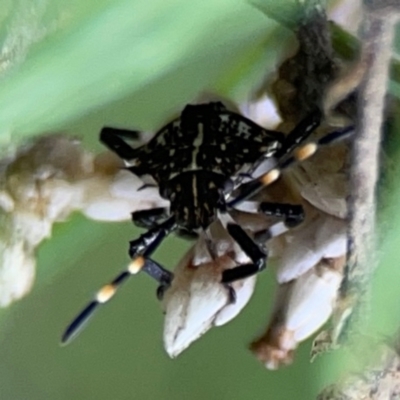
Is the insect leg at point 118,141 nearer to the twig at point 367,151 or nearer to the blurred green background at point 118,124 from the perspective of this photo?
the blurred green background at point 118,124

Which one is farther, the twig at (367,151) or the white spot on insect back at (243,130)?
the white spot on insect back at (243,130)

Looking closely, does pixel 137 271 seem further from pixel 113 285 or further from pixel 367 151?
pixel 367 151

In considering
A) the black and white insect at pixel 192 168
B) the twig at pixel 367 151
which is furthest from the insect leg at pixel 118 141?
the twig at pixel 367 151

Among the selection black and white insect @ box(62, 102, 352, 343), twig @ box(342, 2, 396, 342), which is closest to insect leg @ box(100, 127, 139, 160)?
black and white insect @ box(62, 102, 352, 343)

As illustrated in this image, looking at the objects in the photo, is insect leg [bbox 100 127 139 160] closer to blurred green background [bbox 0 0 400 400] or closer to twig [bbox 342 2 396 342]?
blurred green background [bbox 0 0 400 400]

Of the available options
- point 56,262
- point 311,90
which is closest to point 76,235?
point 56,262

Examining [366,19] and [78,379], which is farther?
[78,379]

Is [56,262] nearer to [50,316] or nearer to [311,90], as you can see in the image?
[50,316]
